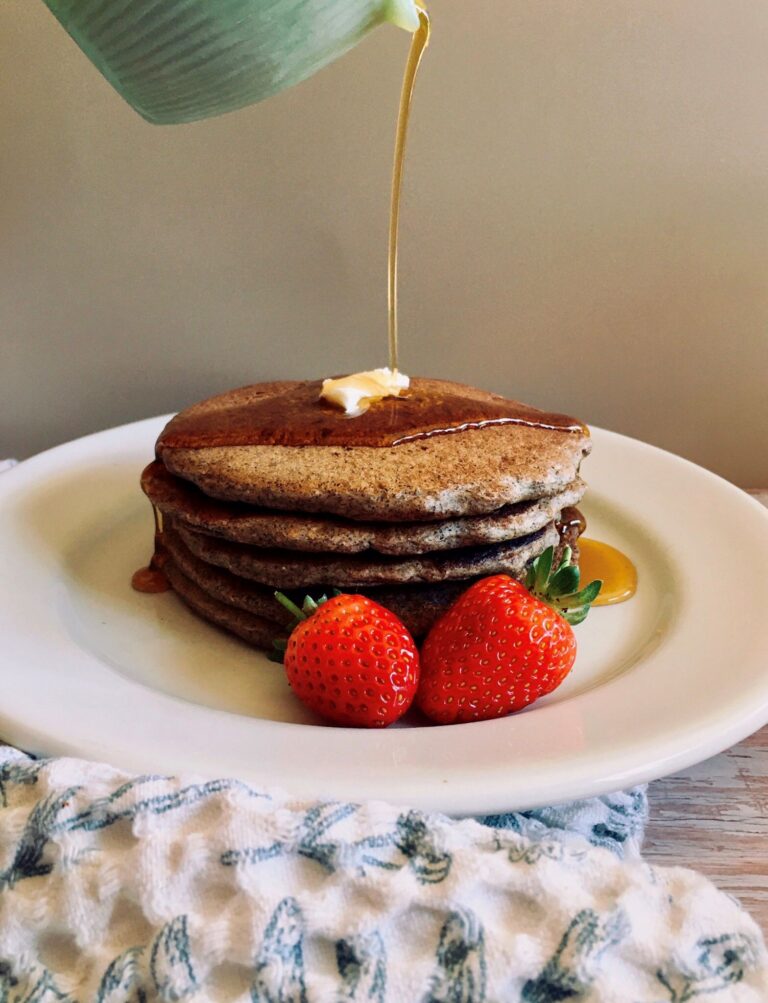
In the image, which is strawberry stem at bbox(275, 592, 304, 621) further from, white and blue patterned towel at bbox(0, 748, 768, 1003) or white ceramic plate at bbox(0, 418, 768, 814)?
white and blue patterned towel at bbox(0, 748, 768, 1003)

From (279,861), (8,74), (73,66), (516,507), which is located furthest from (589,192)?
(279,861)

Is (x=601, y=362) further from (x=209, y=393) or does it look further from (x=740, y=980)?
(x=740, y=980)

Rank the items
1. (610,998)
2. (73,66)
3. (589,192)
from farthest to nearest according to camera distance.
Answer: (589,192) < (73,66) < (610,998)

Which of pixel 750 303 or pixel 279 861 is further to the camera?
pixel 750 303

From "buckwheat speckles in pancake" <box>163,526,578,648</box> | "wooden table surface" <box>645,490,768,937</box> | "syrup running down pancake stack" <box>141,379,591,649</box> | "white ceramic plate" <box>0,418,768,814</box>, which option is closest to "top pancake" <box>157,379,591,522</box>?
"syrup running down pancake stack" <box>141,379,591,649</box>

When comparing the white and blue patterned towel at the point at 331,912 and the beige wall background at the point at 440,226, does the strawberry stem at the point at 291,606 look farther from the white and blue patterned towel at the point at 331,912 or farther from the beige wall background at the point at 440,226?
the beige wall background at the point at 440,226

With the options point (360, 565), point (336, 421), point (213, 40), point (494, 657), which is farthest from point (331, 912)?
point (213, 40)
